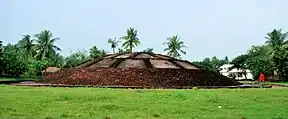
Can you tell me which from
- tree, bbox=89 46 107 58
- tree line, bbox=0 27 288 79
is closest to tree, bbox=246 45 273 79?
tree line, bbox=0 27 288 79

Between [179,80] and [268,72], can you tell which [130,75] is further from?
[268,72]

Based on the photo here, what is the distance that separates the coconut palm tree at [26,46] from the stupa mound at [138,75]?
144ft

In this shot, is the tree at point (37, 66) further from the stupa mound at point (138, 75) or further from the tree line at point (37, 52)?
the stupa mound at point (138, 75)

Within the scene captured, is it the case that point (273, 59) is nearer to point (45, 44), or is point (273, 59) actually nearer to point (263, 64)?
point (263, 64)

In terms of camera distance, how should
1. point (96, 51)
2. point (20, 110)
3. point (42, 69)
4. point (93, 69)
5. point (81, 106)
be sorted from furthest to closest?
point (96, 51), point (42, 69), point (93, 69), point (81, 106), point (20, 110)

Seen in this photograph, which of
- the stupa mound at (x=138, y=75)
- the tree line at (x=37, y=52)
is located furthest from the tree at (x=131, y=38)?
the stupa mound at (x=138, y=75)

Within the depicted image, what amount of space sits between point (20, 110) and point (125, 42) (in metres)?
61.5

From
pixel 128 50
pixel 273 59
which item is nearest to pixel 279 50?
pixel 273 59

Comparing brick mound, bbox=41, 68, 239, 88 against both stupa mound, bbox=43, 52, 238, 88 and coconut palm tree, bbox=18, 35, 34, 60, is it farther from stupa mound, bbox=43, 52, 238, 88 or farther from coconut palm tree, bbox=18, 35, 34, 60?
coconut palm tree, bbox=18, 35, 34, 60

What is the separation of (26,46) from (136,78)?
52.3 meters

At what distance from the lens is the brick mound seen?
38.4 metres

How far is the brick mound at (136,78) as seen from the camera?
3838cm

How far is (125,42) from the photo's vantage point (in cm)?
7588

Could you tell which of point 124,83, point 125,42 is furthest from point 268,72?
point 124,83
